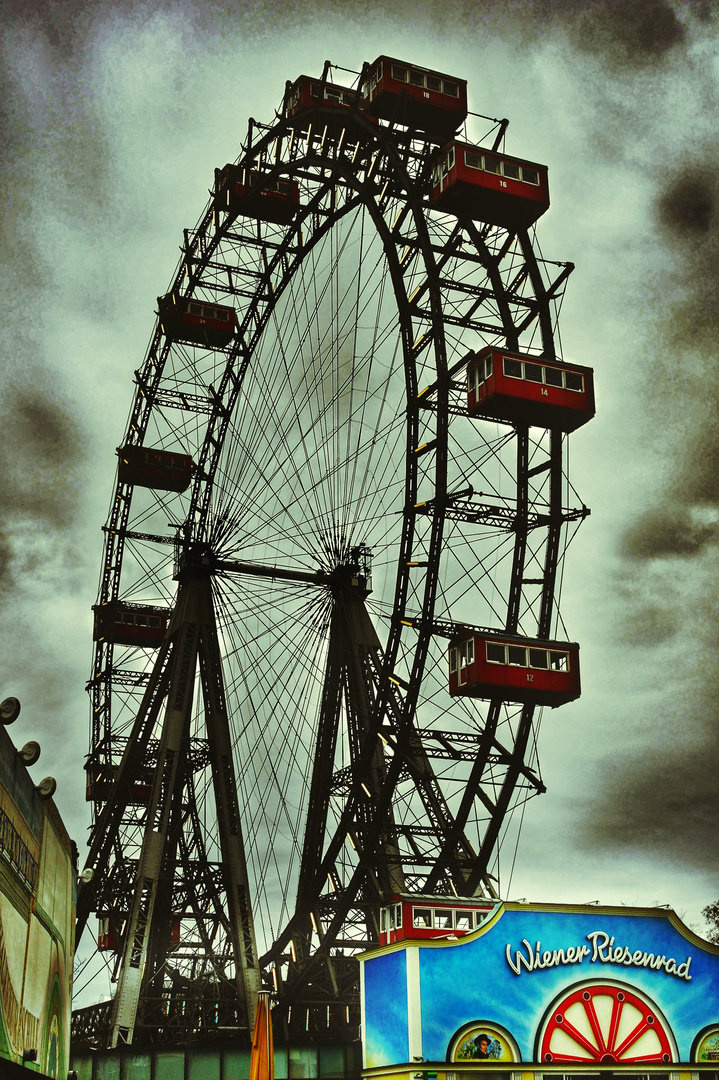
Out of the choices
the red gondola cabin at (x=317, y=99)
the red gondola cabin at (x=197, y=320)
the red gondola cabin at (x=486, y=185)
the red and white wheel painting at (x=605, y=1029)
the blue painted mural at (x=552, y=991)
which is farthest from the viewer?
the red gondola cabin at (x=197, y=320)

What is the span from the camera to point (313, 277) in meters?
37.0

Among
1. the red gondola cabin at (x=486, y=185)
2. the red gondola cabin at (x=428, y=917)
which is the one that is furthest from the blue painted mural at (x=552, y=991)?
the red gondola cabin at (x=486, y=185)

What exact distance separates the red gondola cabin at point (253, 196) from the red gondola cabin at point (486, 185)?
8.79 m

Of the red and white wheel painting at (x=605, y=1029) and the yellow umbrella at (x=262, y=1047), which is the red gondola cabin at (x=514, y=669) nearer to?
the red and white wheel painting at (x=605, y=1029)

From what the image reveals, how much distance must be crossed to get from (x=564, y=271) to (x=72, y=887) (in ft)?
63.6

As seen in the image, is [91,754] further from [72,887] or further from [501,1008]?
[501,1008]

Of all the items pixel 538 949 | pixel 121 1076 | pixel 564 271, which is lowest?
pixel 121 1076

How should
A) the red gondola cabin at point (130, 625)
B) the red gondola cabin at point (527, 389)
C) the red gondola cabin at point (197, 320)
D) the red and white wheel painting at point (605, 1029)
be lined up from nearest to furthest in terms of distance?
the red and white wheel painting at point (605, 1029) → the red gondola cabin at point (527, 389) → the red gondola cabin at point (197, 320) → the red gondola cabin at point (130, 625)

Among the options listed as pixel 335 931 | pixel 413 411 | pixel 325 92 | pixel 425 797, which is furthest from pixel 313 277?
pixel 335 931

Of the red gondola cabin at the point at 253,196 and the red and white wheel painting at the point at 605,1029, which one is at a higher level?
the red gondola cabin at the point at 253,196

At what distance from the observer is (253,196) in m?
39.4

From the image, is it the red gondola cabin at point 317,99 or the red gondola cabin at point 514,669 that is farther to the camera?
the red gondola cabin at point 317,99

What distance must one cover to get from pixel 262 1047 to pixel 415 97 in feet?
78.1

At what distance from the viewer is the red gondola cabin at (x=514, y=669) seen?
2934cm
